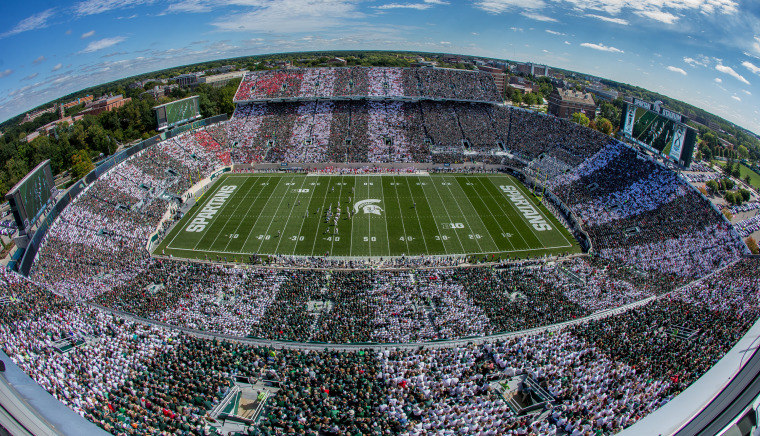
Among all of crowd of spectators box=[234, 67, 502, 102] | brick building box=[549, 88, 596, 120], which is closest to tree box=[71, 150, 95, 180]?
crowd of spectators box=[234, 67, 502, 102]

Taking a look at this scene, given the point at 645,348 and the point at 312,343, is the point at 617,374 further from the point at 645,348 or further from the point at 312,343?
the point at 312,343

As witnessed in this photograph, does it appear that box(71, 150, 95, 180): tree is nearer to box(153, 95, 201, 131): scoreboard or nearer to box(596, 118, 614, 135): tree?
box(153, 95, 201, 131): scoreboard

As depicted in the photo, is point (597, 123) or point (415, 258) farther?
point (597, 123)

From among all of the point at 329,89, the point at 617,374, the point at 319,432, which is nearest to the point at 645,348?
the point at 617,374

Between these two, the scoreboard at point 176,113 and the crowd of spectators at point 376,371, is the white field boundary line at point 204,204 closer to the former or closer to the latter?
the scoreboard at point 176,113

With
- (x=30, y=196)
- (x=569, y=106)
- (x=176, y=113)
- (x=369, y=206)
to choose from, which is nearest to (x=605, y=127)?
(x=569, y=106)
